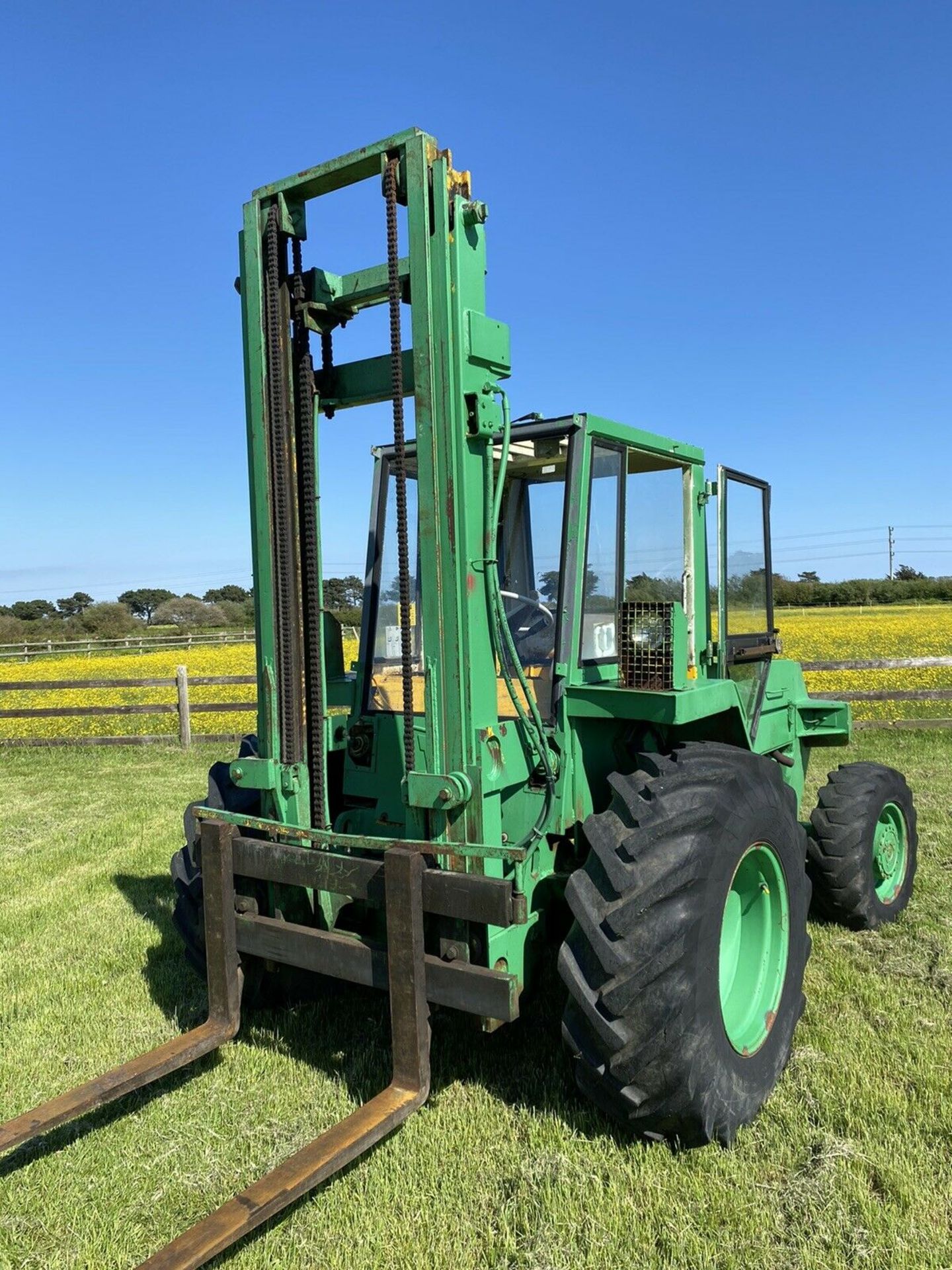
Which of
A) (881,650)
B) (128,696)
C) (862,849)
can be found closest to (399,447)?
(862,849)

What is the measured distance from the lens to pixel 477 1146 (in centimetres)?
318

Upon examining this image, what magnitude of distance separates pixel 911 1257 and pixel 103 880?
18.8 feet

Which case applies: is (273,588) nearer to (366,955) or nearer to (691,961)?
(366,955)

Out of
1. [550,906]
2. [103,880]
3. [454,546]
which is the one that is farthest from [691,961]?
[103,880]

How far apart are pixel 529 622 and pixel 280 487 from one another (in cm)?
124

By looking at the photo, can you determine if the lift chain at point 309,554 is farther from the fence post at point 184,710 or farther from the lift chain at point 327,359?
the fence post at point 184,710

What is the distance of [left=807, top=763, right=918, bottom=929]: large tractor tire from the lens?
513 cm

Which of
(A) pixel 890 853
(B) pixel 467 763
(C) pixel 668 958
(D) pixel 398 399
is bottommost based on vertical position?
(A) pixel 890 853

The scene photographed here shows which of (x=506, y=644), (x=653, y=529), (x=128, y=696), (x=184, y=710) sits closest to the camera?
(x=506, y=644)

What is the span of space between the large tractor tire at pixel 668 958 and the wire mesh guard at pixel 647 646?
0.36m

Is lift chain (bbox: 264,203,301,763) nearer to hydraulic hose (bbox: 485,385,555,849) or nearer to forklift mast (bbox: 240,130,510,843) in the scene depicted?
forklift mast (bbox: 240,130,510,843)

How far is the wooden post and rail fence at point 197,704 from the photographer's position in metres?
11.6

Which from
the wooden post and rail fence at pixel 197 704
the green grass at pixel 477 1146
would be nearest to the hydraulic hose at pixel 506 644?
the green grass at pixel 477 1146

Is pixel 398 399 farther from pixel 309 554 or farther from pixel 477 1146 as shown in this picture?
pixel 477 1146
